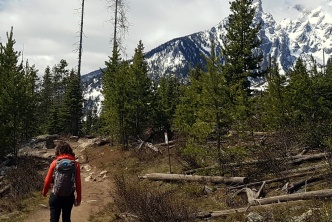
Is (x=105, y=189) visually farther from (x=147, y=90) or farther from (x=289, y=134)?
(x=147, y=90)

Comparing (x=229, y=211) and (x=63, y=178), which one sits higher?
(x=63, y=178)

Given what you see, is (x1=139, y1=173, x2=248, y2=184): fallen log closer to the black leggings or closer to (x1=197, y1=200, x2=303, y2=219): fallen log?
(x1=197, y1=200, x2=303, y2=219): fallen log

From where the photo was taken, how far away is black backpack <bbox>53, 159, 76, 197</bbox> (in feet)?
26.0

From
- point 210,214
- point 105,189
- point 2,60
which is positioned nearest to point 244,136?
point 210,214

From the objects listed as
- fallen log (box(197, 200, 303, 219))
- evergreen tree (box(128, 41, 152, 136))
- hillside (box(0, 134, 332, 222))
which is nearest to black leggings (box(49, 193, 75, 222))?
hillside (box(0, 134, 332, 222))

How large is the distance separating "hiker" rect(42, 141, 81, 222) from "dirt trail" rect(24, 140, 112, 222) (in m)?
5.53

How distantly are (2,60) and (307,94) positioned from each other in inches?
821

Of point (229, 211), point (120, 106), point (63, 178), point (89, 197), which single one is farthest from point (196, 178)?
point (120, 106)

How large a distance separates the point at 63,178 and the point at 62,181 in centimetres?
7

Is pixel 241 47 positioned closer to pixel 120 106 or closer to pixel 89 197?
pixel 120 106

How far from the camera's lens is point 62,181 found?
7.91 m

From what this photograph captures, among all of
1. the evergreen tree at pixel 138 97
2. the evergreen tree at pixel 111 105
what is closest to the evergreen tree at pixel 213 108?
the evergreen tree at pixel 138 97

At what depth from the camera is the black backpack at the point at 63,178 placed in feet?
26.0

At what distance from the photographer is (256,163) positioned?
16312mm
